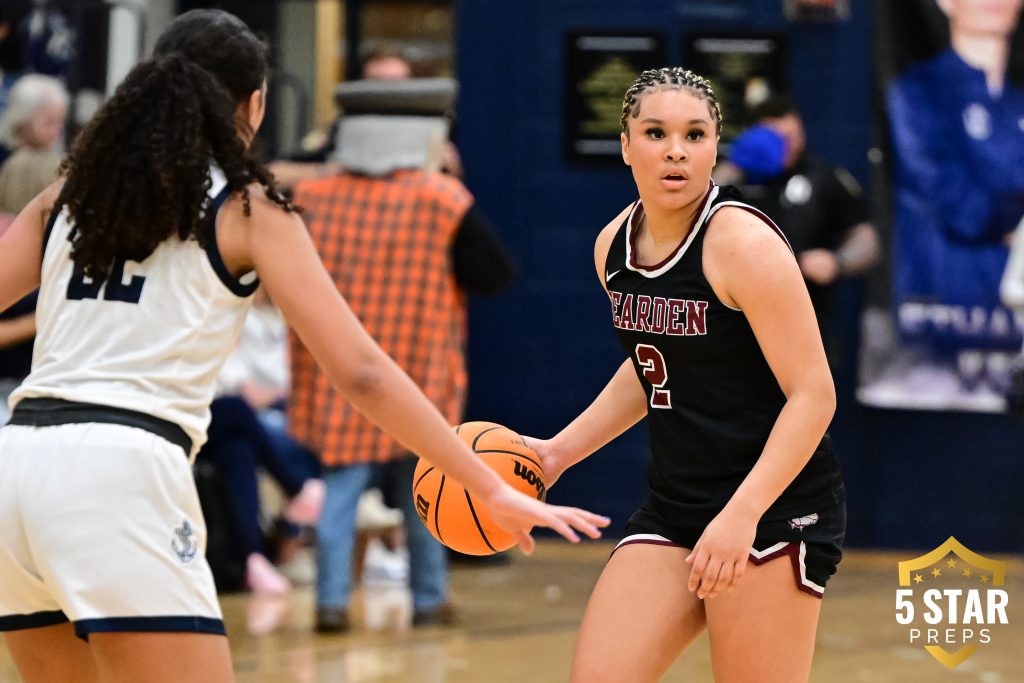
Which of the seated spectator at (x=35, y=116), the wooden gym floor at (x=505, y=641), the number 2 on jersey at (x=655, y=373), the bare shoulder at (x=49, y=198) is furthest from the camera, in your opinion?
the seated spectator at (x=35, y=116)

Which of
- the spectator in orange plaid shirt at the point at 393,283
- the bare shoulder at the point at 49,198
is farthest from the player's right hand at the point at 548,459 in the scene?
the spectator in orange plaid shirt at the point at 393,283

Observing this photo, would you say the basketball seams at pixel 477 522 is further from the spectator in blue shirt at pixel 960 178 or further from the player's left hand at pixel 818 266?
the spectator in blue shirt at pixel 960 178

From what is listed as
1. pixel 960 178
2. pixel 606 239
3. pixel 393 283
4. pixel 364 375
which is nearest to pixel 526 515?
pixel 364 375

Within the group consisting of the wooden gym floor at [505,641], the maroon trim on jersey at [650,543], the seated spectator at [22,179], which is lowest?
the wooden gym floor at [505,641]

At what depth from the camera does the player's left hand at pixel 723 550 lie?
10.4 ft

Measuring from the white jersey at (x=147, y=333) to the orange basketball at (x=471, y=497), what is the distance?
0.73 meters

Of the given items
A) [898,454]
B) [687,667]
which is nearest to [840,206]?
[898,454]

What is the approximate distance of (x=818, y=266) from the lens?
793cm

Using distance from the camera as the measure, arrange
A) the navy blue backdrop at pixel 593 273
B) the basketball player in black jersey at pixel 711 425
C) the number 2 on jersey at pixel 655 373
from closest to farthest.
→ the basketball player in black jersey at pixel 711 425 < the number 2 on jersey at pixel 655 373 < the navy blue backdrop at pixel 593 273

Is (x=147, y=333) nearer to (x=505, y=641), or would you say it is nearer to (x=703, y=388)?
(x=703, y=388)

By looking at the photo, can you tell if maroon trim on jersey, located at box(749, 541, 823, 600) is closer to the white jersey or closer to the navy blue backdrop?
the white jersey

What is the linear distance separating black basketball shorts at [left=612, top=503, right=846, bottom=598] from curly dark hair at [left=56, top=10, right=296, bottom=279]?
3.76ft

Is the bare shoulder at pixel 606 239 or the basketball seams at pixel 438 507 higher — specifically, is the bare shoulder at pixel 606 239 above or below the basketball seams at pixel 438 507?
above

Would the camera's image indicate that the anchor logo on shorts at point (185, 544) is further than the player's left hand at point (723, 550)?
No
